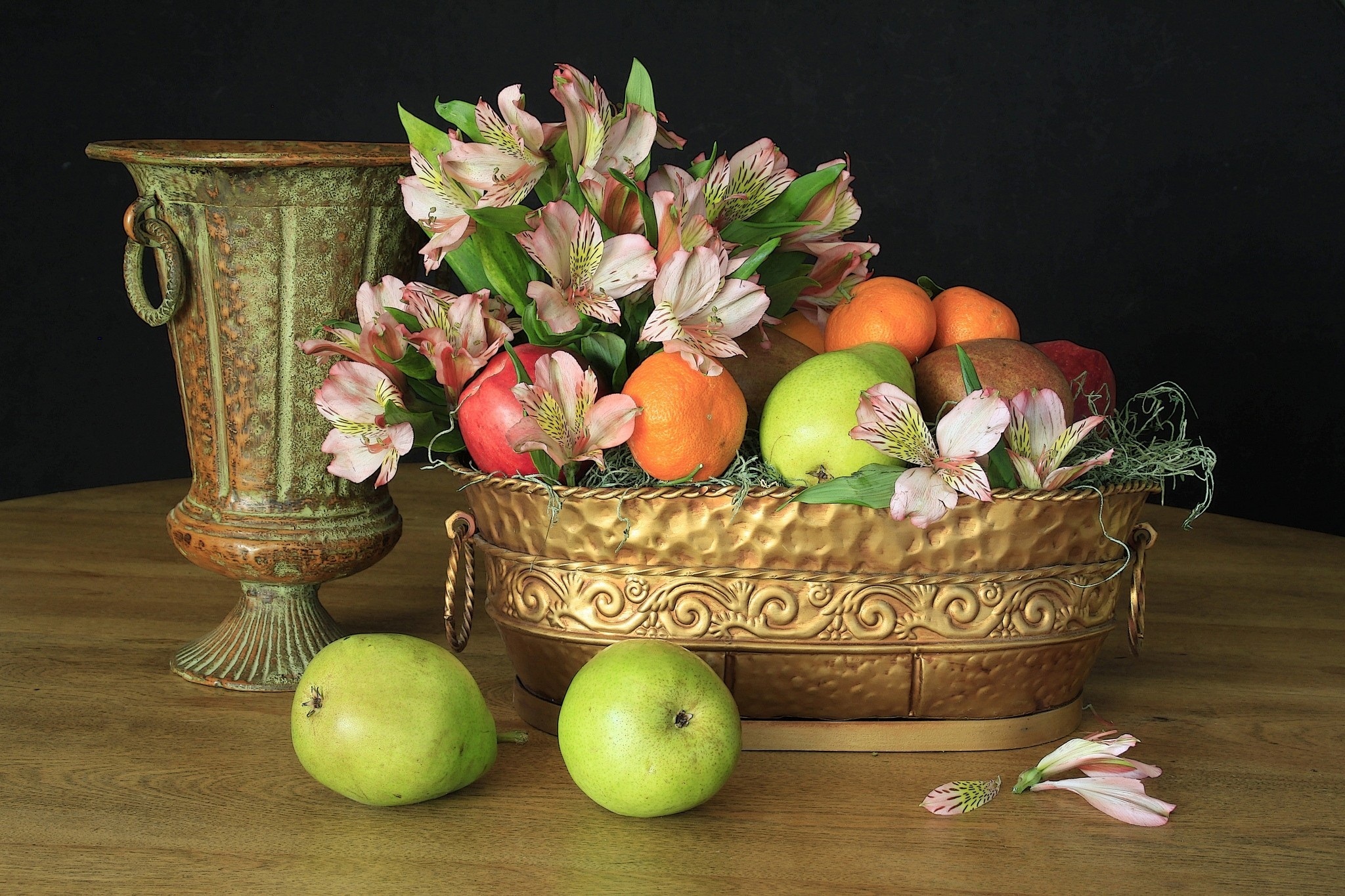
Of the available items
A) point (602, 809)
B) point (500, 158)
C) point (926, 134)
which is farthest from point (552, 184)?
point (926, 134)

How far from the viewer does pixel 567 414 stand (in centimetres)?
75

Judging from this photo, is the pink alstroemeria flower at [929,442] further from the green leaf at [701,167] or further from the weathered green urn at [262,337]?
the weathered green urn at [262,337]

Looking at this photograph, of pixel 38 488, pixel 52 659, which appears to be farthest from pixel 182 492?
pixel 38 488

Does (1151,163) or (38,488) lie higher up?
(1151,163)

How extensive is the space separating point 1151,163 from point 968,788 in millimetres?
1924

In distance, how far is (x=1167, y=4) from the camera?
2328 millimetres

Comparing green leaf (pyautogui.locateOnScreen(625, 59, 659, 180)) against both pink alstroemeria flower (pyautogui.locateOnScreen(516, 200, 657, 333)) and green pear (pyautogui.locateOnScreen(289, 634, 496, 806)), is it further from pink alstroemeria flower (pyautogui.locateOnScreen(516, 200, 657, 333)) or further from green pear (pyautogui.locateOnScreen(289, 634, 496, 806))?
green pear (pyautogui.locateOnScreen(289, 634, 496, 806))

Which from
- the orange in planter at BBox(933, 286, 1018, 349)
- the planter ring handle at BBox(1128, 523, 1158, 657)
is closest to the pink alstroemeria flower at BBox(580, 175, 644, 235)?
the orange in planter at BBox(933, 286, 1018, 349)

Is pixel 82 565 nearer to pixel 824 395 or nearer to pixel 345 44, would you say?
pixel 824 395

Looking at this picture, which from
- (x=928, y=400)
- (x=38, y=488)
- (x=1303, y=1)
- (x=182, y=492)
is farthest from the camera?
(x=38, y=488)

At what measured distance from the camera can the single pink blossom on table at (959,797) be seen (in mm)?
701

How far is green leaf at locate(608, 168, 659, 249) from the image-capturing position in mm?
759

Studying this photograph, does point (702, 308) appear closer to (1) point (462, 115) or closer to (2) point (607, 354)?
(2) point (607, 354)

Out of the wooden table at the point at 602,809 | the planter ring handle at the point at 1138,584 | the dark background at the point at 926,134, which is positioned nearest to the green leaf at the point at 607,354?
the wooden table at the point at 602,809
